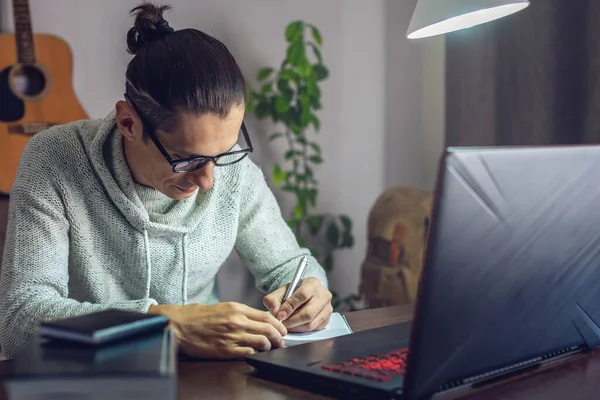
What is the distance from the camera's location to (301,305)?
1.15 metres

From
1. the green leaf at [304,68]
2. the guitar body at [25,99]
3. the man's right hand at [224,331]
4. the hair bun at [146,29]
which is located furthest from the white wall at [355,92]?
the man's right hand at [224,331]

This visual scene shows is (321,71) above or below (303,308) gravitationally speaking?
above

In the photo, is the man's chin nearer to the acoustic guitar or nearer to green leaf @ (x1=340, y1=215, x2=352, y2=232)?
the acoustic guitar

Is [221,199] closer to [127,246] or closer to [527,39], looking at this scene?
[127,246]

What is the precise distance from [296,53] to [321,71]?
0.15m

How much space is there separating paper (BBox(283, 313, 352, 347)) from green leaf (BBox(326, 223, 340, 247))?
1.79m

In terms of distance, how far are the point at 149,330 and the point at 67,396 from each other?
15 centimetres

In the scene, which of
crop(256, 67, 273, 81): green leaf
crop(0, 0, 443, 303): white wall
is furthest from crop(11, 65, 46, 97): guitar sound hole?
crop(256, 67, 273, 81): green leaf

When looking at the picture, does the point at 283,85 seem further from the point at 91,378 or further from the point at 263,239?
the point at 91,378

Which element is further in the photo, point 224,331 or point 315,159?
point 315,159

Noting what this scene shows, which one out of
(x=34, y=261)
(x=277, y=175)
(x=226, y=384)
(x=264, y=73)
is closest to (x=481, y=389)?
(x=226, y=384)

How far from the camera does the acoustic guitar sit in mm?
2238

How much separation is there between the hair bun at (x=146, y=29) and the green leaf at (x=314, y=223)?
1700 mm

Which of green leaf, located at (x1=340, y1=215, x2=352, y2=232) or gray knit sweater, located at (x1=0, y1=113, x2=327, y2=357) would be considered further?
green leaf, located at (x1=340, y1=215, x2=352, y2=232)
